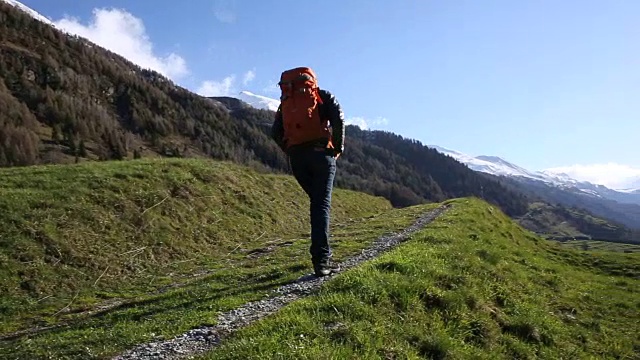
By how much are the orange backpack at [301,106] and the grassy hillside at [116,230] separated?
27.3ft

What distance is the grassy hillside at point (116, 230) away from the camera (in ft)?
51.6

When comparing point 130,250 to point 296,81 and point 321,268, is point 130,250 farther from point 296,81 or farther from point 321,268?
point 296,81

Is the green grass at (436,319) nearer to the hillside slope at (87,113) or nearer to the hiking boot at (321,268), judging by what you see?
the hiking boot at (321,268)

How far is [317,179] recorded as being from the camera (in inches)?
415

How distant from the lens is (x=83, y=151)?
170 ft

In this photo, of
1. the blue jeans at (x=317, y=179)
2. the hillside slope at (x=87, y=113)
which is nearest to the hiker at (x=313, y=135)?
the blue jeans at (x=317, y=179)

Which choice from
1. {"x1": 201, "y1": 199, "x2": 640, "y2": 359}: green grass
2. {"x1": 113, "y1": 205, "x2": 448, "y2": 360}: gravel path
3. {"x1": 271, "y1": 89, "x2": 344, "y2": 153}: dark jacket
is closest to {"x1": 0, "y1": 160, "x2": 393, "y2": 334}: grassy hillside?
{"x1": 113, "y1": 205, "x2": 448, "y2": 360}: gravel path

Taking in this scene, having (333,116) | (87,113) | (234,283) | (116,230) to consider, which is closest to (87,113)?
(87,113)

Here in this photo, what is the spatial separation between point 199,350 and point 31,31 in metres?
103

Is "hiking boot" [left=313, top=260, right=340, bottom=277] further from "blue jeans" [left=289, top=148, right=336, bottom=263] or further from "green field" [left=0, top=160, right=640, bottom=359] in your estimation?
"green field" [left=0, top=160, right=640, bottom=359]

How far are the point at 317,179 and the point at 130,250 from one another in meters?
12.6

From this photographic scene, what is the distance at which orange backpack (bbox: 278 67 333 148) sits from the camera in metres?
10.1

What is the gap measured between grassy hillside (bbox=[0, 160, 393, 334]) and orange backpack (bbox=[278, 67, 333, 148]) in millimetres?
8307

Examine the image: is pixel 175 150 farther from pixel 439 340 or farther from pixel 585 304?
pixel 439 340
